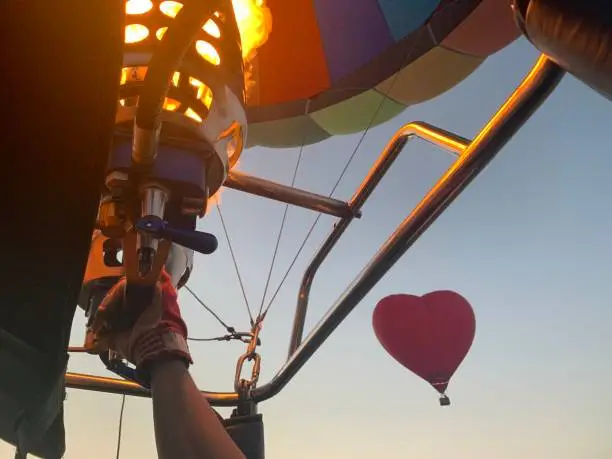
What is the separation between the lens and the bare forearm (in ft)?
2.45

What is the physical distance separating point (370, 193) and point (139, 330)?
96 centimetres

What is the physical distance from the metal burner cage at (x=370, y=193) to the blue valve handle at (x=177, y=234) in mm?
463

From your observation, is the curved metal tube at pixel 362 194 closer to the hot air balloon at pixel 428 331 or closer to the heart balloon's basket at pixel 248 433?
the heart balloon's basket at pixel 248 433

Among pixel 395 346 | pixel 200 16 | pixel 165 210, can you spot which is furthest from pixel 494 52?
pixel 200 16

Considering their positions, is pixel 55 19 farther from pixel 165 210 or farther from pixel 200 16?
pixel 165 210

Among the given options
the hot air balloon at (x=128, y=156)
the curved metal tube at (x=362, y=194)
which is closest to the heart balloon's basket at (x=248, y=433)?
the hot air balloon at (x=128, y=156)

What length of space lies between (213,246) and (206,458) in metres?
0.27

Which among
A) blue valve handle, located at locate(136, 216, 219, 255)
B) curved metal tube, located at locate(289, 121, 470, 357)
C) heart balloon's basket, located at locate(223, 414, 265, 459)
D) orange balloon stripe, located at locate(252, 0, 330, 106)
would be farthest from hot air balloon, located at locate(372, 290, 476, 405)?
blue valve handle, located at locate(136, 216, 219, 255)

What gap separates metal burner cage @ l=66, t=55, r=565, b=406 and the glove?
16.2 inches

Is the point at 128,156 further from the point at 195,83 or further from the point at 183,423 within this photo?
the point at 183,423

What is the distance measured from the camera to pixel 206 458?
2.42 ft

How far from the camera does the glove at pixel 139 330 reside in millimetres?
833

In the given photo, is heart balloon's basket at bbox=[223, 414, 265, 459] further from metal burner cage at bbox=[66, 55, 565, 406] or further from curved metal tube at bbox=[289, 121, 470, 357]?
curved metal tube at bbox=[289, 121, 470, 357]

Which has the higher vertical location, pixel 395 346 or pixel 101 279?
pixel 395 346
